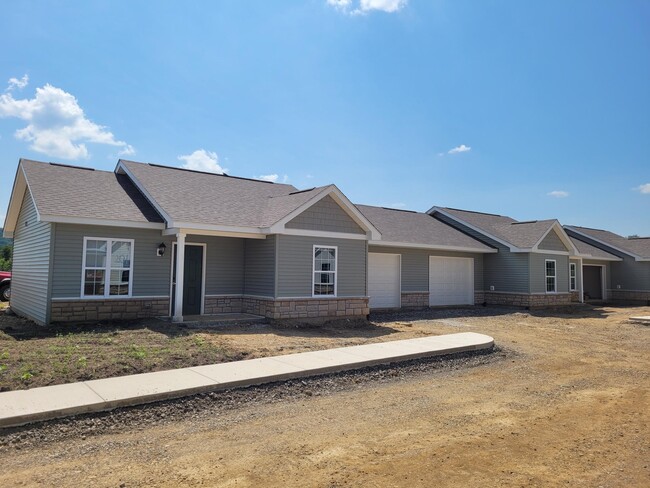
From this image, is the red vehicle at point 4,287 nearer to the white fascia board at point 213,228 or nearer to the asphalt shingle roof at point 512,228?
the white fascia board at point 213,228

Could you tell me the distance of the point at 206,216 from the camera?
13.2 m

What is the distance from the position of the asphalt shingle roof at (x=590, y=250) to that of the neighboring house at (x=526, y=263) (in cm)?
399

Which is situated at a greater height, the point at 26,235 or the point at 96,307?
the point at 26,235

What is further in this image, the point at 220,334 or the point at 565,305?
the point at 565,305

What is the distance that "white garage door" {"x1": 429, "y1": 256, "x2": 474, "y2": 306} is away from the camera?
20719 millimetres

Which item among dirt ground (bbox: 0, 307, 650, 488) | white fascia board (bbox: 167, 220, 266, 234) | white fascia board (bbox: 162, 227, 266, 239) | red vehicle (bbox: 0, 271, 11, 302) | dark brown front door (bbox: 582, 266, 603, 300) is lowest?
dirt ground (bbox: 0, 307, 650, 488)

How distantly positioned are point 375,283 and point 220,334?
8653mm

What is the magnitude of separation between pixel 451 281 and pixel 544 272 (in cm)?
427

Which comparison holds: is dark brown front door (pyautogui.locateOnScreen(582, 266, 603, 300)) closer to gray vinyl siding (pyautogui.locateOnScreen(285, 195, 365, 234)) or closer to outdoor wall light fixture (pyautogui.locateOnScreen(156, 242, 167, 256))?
gray vinyl siding (pyautogui.locateOnScreen(285, 195, 365, 234))

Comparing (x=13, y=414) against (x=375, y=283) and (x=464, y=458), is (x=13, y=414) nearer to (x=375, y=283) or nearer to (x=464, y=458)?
(x=464, y=458)

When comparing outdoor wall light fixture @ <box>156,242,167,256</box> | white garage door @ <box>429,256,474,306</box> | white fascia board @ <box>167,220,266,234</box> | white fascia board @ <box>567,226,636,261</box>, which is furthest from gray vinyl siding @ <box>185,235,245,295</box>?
white fascia board @ <box>567,226,636,261</box>

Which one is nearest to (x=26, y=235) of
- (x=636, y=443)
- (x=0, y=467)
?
(x=0, y=467)

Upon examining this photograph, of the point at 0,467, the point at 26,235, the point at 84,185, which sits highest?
the point at 84,185

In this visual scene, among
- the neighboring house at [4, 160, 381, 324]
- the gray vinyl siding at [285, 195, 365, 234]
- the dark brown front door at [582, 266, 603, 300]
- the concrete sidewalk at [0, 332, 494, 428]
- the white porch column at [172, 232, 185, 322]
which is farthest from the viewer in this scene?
the dark brown front door at [582, 266, 603, 300]
